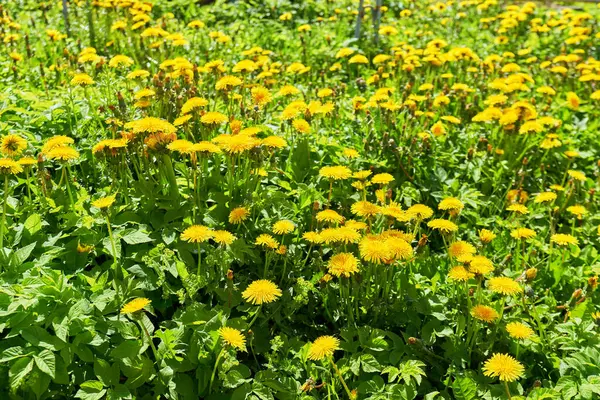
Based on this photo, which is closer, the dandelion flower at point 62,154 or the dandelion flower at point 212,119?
the dandelion flower at point 62,154

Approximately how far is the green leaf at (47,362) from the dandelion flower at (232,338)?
0.58 m

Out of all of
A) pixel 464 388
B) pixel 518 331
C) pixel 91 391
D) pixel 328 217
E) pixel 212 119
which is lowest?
pixel 464 388

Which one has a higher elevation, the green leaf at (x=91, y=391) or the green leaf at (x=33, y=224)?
the green leaf at (x=33, y=224)

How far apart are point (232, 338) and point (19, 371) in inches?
28.6

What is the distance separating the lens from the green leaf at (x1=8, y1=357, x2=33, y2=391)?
75.0 inches

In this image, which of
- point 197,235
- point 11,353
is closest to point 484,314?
point 197,235

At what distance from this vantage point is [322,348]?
2.18 metres

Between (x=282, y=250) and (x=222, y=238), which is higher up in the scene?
(x=222, y=238)

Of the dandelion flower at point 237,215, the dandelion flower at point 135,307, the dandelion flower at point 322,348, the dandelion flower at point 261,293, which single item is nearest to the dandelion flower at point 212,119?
the dandelion flower at point 237,215

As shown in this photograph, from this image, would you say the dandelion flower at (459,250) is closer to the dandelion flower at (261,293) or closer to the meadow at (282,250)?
the meadow at (282,250)

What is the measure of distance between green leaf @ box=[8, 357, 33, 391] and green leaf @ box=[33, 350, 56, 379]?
1.0 inches

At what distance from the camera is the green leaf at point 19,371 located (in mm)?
1904

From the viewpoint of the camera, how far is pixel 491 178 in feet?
12.3

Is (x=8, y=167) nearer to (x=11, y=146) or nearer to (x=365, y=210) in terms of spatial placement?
(x=11, y=146)
